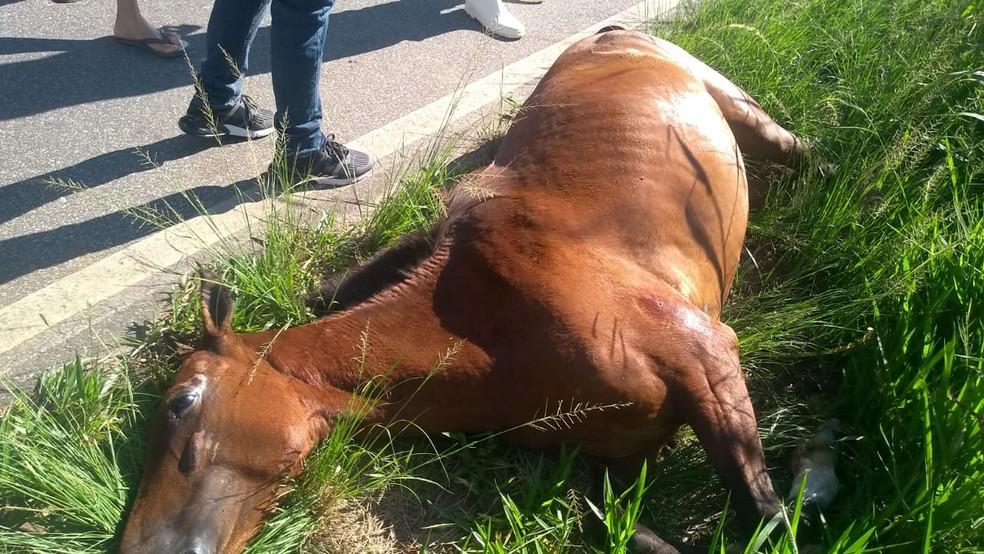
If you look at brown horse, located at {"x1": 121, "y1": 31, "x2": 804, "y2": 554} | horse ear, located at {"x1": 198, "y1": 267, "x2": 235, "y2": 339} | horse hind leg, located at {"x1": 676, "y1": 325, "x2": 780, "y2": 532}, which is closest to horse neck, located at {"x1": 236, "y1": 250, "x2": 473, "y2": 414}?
brown horse, located at {"x1": 121, "y1": 31, "x2": 804, "y2": 554}

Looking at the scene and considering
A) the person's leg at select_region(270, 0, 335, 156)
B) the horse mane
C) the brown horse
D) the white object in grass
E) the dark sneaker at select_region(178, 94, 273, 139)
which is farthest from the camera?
the dark sneaker at select_region(178, 94, 273, 139)

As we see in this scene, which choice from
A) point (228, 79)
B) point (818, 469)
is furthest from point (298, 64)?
point (818, 469)

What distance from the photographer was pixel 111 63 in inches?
191

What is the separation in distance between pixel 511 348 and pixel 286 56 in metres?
1.89

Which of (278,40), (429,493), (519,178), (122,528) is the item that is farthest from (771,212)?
(122,528)

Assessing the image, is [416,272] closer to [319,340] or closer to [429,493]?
[319,340]

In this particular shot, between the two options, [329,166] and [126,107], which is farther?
[126,107]

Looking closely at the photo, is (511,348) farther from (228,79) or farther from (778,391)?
(228,79)

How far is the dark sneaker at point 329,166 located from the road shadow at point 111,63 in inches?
53.7

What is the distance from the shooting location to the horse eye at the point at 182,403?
2.33m

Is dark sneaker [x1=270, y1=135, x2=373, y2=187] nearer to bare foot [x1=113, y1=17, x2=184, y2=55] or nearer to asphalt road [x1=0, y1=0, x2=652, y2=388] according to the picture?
asphalt road [x1=0, y1=0, x2=652, y2=388]

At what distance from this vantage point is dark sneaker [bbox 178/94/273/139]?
13.8ft

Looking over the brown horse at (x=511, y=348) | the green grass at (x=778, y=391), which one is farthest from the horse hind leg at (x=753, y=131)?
the brown horse at (x=511, y=348)

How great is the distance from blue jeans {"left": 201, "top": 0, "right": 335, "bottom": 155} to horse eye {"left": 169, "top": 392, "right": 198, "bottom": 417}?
1.45 m
